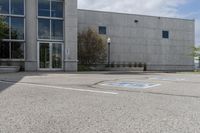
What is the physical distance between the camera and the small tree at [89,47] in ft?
99.7

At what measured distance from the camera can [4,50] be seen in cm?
2620

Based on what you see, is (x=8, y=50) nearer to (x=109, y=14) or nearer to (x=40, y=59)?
(x=40, y=59)

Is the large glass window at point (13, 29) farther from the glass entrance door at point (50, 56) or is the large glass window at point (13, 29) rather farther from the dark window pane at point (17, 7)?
the glass entrance door at point (50, 56)

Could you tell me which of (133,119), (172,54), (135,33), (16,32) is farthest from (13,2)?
(133,119)

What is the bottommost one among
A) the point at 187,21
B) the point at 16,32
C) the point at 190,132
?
the point at 190,132

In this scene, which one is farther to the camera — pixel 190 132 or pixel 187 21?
pixel 187 21

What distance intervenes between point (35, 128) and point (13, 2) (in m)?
23.4

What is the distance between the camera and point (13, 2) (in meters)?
26.8

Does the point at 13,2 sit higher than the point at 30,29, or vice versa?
the point at 13,2

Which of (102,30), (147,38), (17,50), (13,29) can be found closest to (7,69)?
(17,50)

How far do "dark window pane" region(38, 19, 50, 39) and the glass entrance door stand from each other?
0.74 metres

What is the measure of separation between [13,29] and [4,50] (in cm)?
204

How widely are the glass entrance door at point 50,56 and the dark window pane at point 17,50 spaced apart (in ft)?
5.50

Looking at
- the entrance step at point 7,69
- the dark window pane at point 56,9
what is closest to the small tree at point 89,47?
the dark window pane at point 56,9
